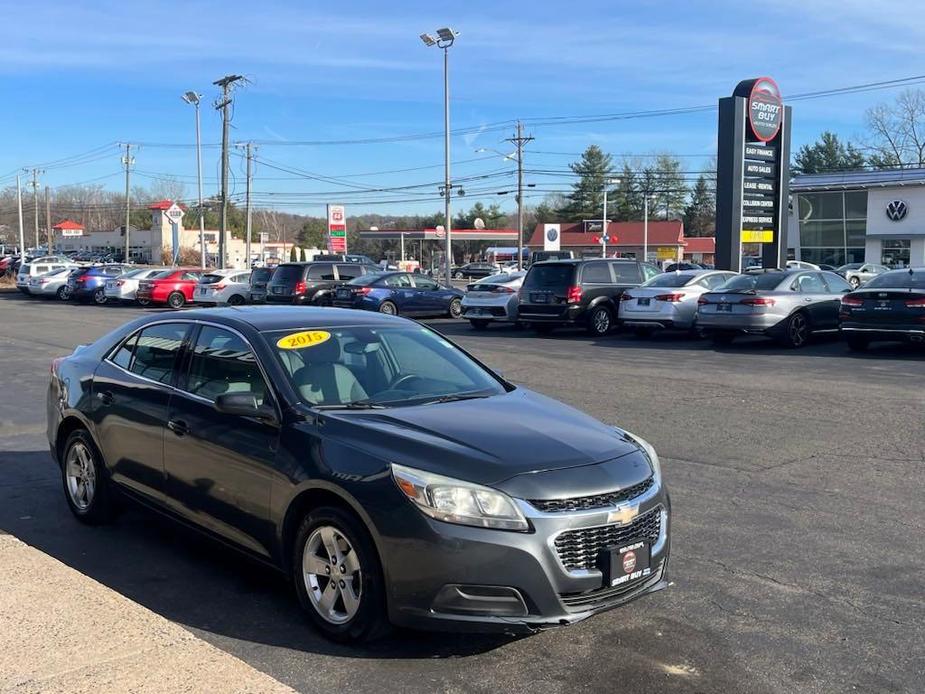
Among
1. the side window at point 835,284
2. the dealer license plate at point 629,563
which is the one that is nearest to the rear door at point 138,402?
the dealer license plate at point 629,563

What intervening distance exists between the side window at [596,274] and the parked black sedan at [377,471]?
15.6 m

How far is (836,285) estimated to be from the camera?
1844 centimetres

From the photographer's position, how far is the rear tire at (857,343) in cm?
1630

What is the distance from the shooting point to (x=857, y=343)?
16.6 metres

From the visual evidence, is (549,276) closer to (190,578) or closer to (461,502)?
(190,578)

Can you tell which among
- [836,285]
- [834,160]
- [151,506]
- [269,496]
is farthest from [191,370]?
[834,160]

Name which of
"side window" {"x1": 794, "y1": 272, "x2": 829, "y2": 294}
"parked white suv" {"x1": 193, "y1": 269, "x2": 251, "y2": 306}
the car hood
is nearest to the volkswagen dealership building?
"parked white suv" {"x1": 193, "y1": 269, "x2": 251, "y2": 306}

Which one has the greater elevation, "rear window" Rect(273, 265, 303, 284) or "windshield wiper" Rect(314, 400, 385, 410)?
"rear window" Rect(273, 265, 303, 284)

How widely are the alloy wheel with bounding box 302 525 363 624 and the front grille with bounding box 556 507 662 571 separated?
92 cm

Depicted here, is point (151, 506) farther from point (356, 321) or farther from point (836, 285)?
point (836, 285)

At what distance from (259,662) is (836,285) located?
16.9 meters

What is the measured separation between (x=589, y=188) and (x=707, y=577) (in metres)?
113

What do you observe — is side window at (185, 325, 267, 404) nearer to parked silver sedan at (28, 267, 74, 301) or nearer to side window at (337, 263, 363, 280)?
side window at (337, 263, 363, 280)

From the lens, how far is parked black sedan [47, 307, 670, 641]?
3.88 meters
